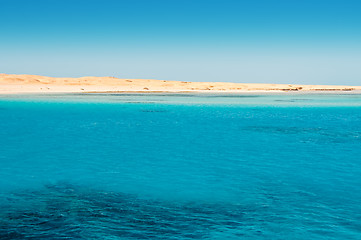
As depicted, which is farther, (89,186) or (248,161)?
(248,161)

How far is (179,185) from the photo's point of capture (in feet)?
48.1

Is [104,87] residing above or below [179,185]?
above

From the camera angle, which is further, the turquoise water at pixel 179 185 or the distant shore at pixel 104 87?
the distant shore at pixel 104 87

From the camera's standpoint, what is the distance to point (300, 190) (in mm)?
14086

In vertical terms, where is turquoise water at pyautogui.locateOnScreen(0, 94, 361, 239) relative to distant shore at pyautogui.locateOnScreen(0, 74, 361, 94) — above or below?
below

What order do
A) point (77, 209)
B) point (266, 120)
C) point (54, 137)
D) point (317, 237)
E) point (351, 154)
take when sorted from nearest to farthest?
1. point (317, 237)
2. point (77, 209)
3. point (351, 154)
4. point (54, 137)
5. point (266, 120)

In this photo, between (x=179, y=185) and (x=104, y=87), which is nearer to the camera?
(x=179, y=185)

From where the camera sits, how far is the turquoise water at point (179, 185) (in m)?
10.5

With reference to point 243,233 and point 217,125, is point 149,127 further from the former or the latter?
point 243,233

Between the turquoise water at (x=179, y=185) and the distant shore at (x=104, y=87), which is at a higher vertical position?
the distant shore at (x=104, y=87)

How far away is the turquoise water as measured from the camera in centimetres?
1051

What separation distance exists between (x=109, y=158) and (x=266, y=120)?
21.5 metres

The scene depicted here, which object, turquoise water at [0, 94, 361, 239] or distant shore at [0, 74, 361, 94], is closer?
turquoise water at [0, 94, 361, 239]

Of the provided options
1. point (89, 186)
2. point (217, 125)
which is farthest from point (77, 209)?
point (217, 125)
